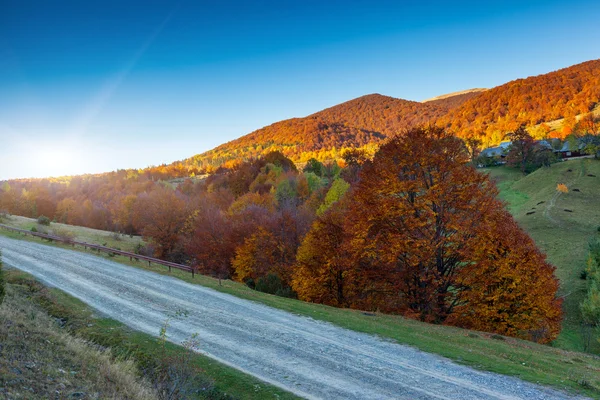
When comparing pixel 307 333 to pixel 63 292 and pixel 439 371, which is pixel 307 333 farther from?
pixel 63 292

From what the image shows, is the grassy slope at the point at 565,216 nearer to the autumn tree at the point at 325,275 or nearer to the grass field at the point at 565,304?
the grass field at the point at 565,304

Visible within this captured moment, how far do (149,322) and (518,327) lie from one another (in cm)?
2097

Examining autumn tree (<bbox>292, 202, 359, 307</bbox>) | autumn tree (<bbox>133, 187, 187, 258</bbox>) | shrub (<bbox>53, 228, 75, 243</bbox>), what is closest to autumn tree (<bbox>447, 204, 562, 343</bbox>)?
autumn tree (<bbox>292, 202, 359, 307</bbox>)

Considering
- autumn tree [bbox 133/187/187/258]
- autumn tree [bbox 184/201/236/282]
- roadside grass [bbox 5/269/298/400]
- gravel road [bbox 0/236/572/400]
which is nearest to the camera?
roadside grass [bbox 5/269/298/400]

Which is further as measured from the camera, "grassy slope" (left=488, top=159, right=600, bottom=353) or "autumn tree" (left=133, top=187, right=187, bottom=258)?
"autumn tree" (left=133, top=187, right=187, bottom=258)

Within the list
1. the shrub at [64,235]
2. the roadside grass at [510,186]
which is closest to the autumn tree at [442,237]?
the shrub at [64,235]

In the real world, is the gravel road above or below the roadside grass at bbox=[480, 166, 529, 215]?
below

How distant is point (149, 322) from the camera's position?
16.0 meters

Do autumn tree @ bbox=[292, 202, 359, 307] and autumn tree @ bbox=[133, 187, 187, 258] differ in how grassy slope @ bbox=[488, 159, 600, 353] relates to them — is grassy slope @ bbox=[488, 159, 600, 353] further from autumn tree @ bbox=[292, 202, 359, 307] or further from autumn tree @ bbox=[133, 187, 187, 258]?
autumn tree @ bbox=[133, 187, 187, 258]

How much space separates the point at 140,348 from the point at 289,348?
209 inches

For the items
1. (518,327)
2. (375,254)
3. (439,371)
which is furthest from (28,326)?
(518,327)

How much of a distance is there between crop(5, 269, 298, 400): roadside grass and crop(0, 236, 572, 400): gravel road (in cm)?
54

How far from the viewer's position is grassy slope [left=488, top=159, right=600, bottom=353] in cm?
4209

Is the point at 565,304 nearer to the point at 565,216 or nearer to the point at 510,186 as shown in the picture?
the point at 565,216
